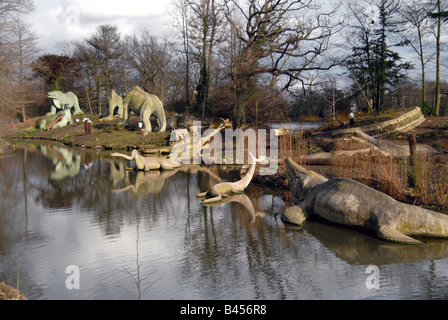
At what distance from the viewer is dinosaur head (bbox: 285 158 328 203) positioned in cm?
879

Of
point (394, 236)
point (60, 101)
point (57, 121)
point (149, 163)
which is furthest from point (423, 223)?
point (60, 101)

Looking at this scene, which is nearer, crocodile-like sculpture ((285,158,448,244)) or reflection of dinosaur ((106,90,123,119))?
crocodile-like sculpture ((285,158,448,244))

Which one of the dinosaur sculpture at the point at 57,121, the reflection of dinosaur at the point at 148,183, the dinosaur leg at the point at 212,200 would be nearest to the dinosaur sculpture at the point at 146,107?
the reflection of dinosaur at the point at 148,183

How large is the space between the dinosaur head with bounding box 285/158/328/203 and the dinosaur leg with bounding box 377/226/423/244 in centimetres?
206

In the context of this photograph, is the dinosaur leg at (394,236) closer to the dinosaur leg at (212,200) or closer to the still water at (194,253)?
the still water at (194,253)

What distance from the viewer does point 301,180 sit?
9.09 metres

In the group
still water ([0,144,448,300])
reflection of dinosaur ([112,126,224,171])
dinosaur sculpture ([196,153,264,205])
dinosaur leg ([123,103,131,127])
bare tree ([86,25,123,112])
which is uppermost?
bare tree ([86,25,123,112])

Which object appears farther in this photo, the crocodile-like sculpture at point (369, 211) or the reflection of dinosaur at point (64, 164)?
the reflection of dinosaur at point (64, 164)

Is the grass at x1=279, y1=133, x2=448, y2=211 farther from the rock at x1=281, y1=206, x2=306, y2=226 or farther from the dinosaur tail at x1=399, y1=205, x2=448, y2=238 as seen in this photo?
the rock at x1=281, y1=206, x2=306, y2=226

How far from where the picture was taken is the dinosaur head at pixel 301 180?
879 cm

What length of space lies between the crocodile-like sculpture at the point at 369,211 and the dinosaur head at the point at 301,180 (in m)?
0.02

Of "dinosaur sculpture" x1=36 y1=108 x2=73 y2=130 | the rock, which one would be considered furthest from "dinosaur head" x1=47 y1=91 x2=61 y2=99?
the rock
